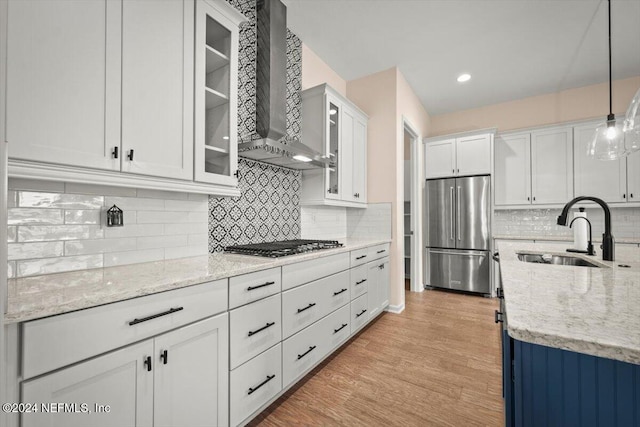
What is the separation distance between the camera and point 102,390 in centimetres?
95

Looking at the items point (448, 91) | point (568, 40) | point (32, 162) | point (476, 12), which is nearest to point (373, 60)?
point (476, 12)

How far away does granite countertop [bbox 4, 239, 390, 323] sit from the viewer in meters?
0.85

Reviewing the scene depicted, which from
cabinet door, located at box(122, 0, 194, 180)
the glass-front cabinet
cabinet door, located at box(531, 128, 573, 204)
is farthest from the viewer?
cabinet door, located at box(531, 128, 573, 204)

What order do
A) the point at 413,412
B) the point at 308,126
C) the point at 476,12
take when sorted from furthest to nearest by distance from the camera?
the point at 308,126 < the point at 476,12 < the point at 413,412

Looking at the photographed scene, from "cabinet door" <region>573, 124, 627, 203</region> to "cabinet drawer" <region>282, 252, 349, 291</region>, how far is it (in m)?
3.75

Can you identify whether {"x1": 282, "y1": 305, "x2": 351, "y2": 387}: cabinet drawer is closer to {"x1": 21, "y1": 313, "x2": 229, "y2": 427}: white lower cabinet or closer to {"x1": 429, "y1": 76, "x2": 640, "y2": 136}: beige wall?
{"x1": 21, "y1": 313, "x2": 229, "y2": 427}: white lower cabinet

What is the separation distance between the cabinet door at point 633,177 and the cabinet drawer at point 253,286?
4721 mm

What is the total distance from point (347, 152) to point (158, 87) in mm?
2081

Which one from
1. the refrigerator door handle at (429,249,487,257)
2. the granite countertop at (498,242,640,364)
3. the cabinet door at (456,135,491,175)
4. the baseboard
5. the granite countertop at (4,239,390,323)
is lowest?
the baseboard

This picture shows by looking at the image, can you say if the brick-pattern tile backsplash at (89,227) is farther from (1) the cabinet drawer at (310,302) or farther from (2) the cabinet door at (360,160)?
(2) the cabinet door at (360,160)

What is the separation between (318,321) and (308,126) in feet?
6.43

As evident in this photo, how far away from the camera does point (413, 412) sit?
65.9 inches

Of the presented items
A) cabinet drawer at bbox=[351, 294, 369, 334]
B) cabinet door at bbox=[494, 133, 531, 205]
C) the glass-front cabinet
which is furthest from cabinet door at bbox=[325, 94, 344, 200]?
cabinet door at bbox=[494, 133, 531, 205]

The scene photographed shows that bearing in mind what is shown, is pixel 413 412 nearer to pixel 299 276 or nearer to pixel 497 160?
pixel 299 276
